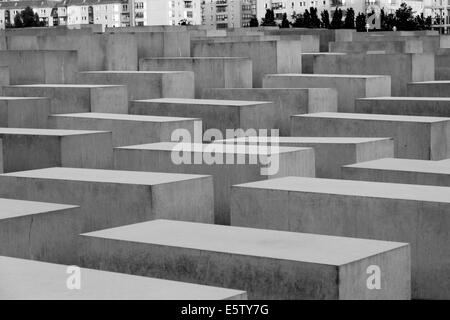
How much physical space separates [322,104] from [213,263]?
318 inches

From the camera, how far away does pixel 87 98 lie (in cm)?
1437

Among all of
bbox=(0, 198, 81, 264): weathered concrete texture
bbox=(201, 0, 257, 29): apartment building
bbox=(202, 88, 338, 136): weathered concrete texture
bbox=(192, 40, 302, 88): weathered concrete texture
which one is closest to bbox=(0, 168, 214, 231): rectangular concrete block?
bbox=(0, 198, 81, 264): weathered concrete texture

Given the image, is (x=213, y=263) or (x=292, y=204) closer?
(x=213, y=263)

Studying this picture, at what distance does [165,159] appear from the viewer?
33.9 feet

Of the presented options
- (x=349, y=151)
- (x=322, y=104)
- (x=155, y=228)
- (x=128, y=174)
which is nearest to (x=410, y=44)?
(x=322, y=104)

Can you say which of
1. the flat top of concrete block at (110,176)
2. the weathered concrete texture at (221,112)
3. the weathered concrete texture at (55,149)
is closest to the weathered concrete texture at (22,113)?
the weathered concrete texture at (221,112)

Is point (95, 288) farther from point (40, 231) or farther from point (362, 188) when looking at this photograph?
point (362, 188)

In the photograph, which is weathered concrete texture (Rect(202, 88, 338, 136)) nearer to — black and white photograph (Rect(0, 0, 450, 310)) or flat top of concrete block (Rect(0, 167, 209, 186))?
black and white photograph (Rect(0, 0, 450, 310))

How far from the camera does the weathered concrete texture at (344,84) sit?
1534cm

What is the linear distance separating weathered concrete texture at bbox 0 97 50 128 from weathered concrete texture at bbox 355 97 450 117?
4.27 m

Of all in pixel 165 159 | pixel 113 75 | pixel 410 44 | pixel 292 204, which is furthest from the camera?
pixel 410 44

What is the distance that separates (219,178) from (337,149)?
133 centimetres
